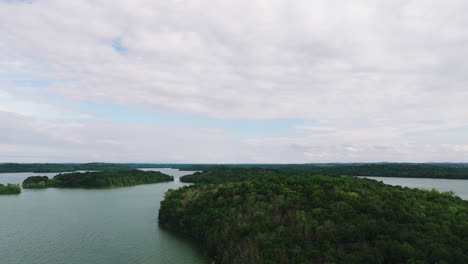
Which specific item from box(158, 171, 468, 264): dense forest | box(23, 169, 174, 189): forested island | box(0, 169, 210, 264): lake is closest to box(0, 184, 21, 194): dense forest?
box(23, 169, 174, 189): forested island

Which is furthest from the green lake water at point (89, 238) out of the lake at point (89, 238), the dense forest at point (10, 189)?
the dense forest at point (10, 189)

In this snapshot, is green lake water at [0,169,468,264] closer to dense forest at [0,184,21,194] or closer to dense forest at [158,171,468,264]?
dense forest at [158,171,468,264]

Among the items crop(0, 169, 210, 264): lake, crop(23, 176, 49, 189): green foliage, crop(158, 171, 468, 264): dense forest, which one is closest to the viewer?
crop(158, 171, 468, 264): dense forest

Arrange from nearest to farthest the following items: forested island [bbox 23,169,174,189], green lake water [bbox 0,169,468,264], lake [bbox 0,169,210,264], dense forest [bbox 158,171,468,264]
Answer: dense forest [bbox 158,171,468,264] < green lake water [bbox 0,169,468,264] < lake [bbox 0,169,210,264] < forested island [bbox 23,169,174,189]

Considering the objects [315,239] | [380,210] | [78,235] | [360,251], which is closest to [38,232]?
[78,235]

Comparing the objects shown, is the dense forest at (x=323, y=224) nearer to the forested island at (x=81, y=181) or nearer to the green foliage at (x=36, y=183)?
the forested island at (x=81, y=181)

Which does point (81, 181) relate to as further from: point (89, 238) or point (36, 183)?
point (89, 238)

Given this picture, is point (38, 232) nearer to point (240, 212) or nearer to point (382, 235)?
point (240, 212)

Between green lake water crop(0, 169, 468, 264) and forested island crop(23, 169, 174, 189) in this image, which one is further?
forested island crop(23, 169, 174, 189)

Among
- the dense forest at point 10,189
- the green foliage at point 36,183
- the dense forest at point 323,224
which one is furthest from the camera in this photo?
the green foliage at point 36,183
